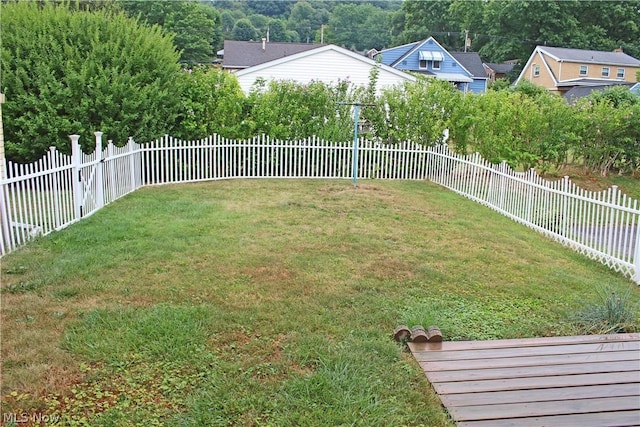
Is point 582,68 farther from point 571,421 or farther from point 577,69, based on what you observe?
point 571,421

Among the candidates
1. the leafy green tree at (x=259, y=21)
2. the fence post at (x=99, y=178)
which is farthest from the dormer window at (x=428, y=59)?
the leafy green tree at (x=259, y=21)

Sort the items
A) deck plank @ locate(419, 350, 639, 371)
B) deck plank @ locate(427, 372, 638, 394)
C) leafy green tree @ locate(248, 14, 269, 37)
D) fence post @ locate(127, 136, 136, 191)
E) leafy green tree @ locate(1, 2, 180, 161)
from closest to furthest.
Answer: deck plank @ locate(427, 372, 638, 394) → deck plank @ locate(419, 350, 639, 371) → fence post @ locate(127, 136, 136, 191) → leafy green tree @ locate(1, 2, 180, 161) → leafy green tree @ locate(248, 14, 269, 37)

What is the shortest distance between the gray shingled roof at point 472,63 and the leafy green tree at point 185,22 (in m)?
A: 22.6

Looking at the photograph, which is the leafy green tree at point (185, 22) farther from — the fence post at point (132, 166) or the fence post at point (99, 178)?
the fence post at point (99, 178)

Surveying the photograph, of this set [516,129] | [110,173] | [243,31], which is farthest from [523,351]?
[243,31]

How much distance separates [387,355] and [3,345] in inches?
103

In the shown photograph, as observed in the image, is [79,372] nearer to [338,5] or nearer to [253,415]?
[253,415]

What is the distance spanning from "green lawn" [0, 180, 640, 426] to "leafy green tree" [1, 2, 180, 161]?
3.03 meters

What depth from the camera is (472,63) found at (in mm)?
46562

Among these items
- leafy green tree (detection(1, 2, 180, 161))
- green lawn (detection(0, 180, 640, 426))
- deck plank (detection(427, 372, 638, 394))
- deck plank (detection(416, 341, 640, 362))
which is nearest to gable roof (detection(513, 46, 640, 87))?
leafy green tree (detection(1, 2, 180, 161))

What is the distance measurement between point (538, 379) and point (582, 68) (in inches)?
1713

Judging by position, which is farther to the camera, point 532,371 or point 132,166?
point 132,166

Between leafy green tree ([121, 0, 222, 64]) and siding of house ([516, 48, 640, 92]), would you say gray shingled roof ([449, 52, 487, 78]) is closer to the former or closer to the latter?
siding of house ([516, 48, 640, 92])

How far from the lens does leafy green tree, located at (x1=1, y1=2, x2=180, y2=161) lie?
9.99 metres
